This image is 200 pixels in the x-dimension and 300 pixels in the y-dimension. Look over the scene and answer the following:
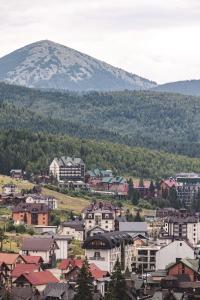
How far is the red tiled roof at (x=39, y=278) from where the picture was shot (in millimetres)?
78750

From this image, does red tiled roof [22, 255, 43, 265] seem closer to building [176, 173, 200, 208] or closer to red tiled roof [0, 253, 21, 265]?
red tiled roof [0, 253, 21, 265]

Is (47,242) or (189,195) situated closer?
(47,242)

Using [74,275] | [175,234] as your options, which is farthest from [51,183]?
[74,275]

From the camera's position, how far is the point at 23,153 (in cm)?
18950

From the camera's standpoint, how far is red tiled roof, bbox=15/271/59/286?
7875 centimetres

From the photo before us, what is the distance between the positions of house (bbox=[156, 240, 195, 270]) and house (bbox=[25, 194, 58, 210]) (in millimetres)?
41590

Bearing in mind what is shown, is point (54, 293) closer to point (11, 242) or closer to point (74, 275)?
point (74, 275)

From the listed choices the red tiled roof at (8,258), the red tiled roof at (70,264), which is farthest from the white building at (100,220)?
the red tiled roof at (8,258)

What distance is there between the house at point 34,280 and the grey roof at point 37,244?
1645cm

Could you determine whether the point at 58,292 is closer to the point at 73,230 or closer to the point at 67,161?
the point at 73,230

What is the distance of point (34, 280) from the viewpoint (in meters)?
78.9

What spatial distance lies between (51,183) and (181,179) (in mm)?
29565

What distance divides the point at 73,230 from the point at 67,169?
226 feet

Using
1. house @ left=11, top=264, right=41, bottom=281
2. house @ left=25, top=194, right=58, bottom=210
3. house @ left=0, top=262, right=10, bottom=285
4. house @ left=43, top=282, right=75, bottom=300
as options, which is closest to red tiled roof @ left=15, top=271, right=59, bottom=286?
house @ left=11, top=264, right=41, bottom=281
